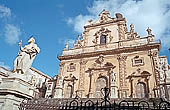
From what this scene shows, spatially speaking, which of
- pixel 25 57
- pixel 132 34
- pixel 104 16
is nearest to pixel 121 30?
pixel 132 34

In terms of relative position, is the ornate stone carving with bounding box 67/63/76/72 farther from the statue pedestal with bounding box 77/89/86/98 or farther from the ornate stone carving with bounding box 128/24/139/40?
the ornate stone carving with bounding box 128/24/139/40

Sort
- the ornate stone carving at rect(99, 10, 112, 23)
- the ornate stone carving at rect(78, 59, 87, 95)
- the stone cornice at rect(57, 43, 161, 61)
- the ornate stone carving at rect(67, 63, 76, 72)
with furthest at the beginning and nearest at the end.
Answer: the ornate stone carving at rect(99, 10, 112, 23) → the ornate stone carving at rect(67, 63, 76, 72) → the ornate stone carving at rect(78, 59, 87, 95) → the stone cornice at rect(57, 43, 161, 61)

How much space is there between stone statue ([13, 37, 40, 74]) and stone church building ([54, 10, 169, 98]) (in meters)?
12.1

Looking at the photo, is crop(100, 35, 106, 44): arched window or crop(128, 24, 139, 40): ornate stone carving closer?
crop(128, 24, 139, 40): ornate stone carving

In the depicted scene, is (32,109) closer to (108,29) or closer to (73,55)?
(73,55)

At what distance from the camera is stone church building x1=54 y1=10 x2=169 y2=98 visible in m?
16.3

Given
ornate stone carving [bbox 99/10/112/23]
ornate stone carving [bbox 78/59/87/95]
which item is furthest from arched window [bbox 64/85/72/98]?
ornate stone carving [bbox 99/10/112/23]

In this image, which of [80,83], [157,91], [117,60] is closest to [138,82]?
[157,91]

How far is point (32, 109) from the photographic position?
3.99 metres

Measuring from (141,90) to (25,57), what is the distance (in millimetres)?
14770

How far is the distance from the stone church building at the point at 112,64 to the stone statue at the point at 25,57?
39.7 ft

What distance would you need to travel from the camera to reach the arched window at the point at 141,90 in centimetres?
1591

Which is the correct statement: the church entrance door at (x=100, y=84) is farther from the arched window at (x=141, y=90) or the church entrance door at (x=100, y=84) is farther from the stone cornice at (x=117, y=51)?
the arched window at (x=141, y=90)

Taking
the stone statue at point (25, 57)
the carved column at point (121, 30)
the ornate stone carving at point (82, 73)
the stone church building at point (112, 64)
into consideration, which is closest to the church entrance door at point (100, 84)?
the stone church building at point (112, 64)
